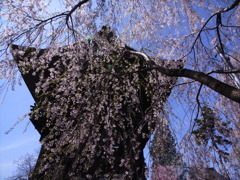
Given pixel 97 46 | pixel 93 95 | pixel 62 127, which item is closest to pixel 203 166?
pixel 93 95

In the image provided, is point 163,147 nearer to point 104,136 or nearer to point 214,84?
point 104,136

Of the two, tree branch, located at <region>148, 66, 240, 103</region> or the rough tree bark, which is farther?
the rough tree bark

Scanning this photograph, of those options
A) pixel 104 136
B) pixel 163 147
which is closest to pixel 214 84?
pixel 163 147

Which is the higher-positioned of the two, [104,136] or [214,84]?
[104,136]

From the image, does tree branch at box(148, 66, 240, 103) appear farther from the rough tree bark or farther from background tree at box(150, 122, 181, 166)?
background tree at box(150, 122, 181, 166)

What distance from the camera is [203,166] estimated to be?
331 centimetres

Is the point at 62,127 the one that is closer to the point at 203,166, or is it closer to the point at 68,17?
the point at 68,17

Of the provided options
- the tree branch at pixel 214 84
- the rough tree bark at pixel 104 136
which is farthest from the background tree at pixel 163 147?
the tree branch at pixel 214 84

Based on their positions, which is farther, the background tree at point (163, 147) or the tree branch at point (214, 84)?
the background tree at point (163, 147)

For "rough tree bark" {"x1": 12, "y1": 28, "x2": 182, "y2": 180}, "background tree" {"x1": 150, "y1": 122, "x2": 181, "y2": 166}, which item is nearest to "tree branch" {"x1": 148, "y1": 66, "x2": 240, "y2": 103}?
"rough tree bark" {"x1": 12, "y1": 28, "x2": 182, "y2": 180}

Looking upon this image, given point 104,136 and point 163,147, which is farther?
point 104,136

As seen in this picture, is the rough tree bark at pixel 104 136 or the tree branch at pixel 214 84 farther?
the rough tree bark at pixel 104 136

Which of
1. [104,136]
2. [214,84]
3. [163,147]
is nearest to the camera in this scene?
[214,84]

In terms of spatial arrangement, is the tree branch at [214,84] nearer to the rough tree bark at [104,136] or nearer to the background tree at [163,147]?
the rough tree bark at [104,136]
